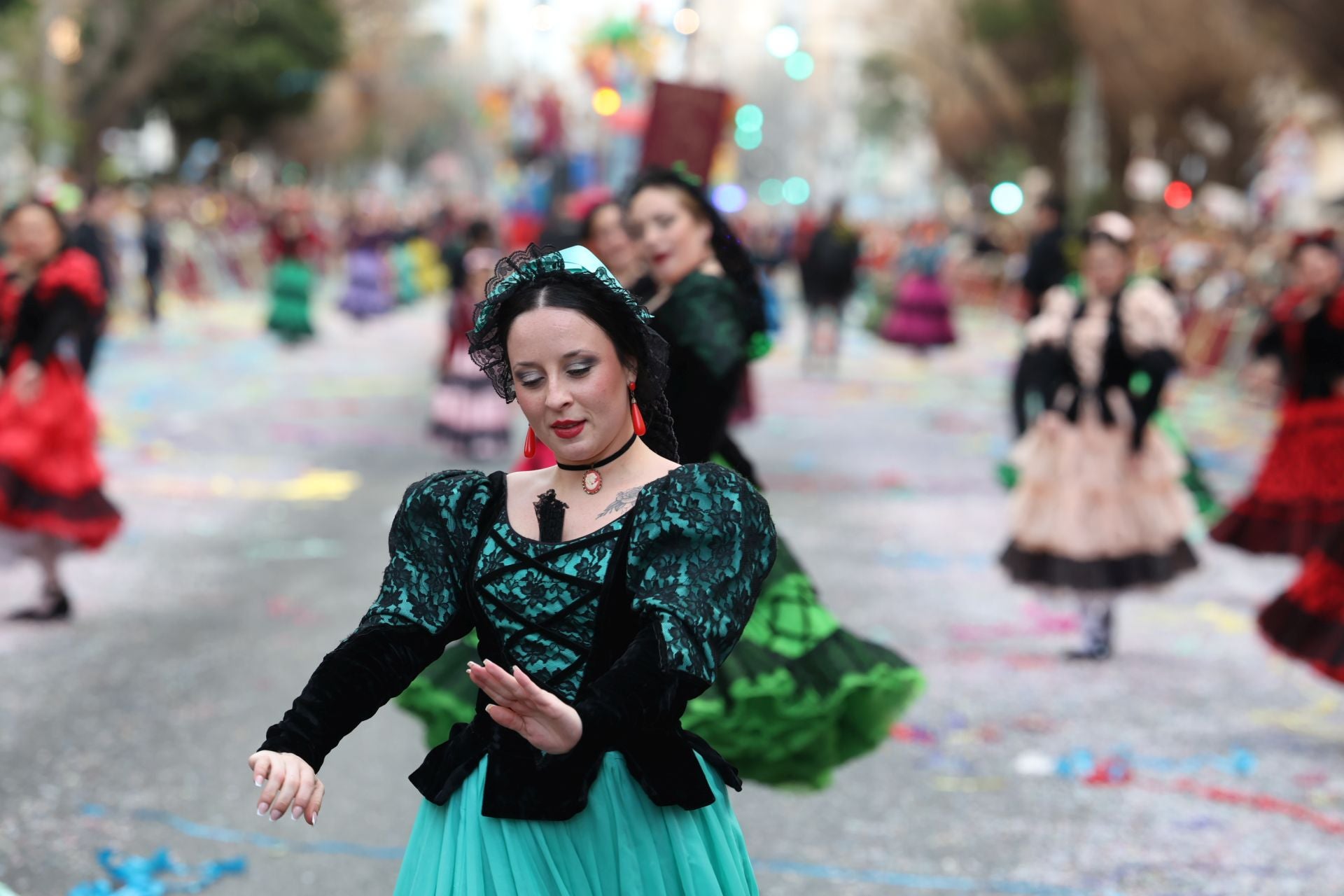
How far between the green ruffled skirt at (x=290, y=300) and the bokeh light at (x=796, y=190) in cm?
6727

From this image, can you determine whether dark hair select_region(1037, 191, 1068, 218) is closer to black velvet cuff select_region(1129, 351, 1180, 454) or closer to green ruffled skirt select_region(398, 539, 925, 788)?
black velvet cuff select_region(1129, 351, 1180, 454)

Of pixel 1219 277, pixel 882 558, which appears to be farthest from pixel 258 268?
pixel 882 558

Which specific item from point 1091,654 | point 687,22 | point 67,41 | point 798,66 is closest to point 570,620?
point 1091,654

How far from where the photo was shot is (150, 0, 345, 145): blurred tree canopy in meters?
47.4

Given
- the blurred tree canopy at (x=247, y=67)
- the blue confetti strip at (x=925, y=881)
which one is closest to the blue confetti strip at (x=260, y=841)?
the blue confetti strip at (x=925, y=881)

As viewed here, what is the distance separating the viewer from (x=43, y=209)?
8.08m

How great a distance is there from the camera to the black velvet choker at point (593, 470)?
9.87ft

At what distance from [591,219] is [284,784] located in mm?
4300

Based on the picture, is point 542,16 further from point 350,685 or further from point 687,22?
point 350,685

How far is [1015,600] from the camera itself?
9.29m

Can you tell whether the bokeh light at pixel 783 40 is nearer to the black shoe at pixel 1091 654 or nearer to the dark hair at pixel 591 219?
the black shoe at pixel 1091 654

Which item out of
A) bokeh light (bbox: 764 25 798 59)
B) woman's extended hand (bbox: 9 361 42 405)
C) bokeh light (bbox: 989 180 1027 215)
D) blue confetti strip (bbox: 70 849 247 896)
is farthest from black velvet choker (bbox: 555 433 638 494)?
bokeh light (bbox: 764 25 798 59)

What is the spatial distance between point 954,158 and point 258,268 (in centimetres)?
3468

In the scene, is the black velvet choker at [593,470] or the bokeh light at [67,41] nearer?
the black velvet choker at [593,470]
